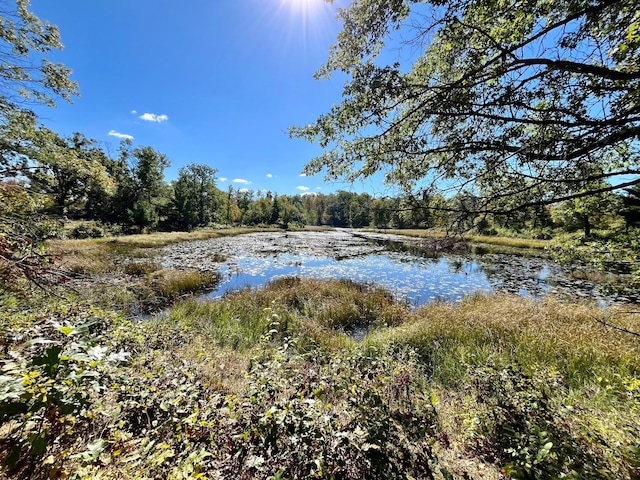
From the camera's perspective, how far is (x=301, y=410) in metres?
2.35

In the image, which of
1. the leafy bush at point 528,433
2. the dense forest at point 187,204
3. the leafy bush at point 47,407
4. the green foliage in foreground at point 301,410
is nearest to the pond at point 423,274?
the dense forest at point 187,204

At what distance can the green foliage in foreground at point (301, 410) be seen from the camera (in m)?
1.75

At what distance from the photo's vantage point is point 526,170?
3197mm

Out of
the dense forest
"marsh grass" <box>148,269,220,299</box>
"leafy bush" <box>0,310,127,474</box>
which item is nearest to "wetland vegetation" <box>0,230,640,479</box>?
"leafy bush" <box>0,310,127,474</box>

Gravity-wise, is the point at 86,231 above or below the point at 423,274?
above

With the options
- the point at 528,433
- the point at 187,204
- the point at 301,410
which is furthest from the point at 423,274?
the point at 187,204

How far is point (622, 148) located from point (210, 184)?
53.7 m

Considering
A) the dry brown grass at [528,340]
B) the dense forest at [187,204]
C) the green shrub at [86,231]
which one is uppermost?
the dense forest at [187,204]

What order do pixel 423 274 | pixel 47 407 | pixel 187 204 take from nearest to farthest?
1. pixel 47 407
2. pixel 423 274
3. pixel 187 204

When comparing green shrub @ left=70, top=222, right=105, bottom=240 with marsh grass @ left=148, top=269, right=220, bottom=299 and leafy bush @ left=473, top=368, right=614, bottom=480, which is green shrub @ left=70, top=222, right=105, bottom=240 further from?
leafy bush @ left=473, top=368, right=614, bottom=480

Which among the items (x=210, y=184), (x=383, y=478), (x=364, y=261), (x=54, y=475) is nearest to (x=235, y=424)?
(x=54, y=475)

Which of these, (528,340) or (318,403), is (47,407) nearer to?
(318,403)

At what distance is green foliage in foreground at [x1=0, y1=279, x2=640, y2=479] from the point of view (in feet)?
5.74

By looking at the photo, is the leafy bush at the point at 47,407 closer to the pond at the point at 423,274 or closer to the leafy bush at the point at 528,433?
the leafy bush at the point at 528,433
